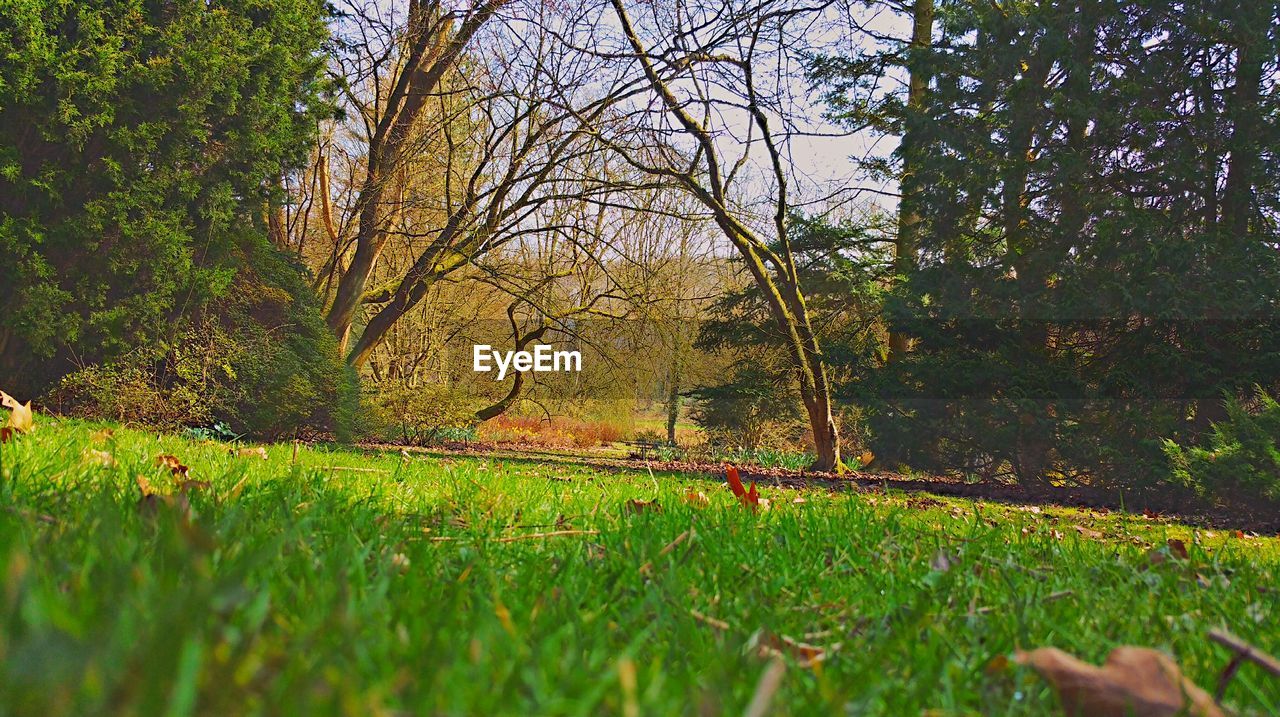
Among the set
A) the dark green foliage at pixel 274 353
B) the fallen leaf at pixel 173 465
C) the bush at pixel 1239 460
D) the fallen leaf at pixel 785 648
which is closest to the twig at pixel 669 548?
the fallen leaf at pixel 785 648

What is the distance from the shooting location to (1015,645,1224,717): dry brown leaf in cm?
98

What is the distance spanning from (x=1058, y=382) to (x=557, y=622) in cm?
1109

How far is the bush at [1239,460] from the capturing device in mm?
8109

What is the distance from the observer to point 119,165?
775 cm

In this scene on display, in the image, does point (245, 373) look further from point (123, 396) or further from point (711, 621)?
point (711, 621)

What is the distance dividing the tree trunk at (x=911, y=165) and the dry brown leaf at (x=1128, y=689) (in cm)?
1192

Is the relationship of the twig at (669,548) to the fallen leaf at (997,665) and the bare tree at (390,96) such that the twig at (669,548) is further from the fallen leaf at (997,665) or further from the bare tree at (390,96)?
the bare tree at (390,96)

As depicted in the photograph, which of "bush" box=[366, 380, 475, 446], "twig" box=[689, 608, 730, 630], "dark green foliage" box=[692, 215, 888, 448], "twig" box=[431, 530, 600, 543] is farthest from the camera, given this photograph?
"dark green foliage" box=[692, 215, 888, 448]

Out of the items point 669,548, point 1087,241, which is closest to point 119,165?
point 669,548

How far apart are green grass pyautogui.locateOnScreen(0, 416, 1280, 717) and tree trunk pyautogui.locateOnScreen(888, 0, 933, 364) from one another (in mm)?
10508

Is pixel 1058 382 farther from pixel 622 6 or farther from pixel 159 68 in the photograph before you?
pixel 159 68

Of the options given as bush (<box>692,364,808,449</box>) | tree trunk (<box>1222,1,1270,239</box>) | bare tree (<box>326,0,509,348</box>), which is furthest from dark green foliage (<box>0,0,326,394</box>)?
tree trunk (<box>1222,1,1270,239</box>)

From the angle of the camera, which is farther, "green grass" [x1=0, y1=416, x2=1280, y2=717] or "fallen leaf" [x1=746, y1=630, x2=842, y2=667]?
"fallen leaf" [x1=746, y1=630, x2=842, y2=667]

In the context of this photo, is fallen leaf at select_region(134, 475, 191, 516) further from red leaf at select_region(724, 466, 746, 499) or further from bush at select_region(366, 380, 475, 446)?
bush at select_region(366, 380, 475, 446)
